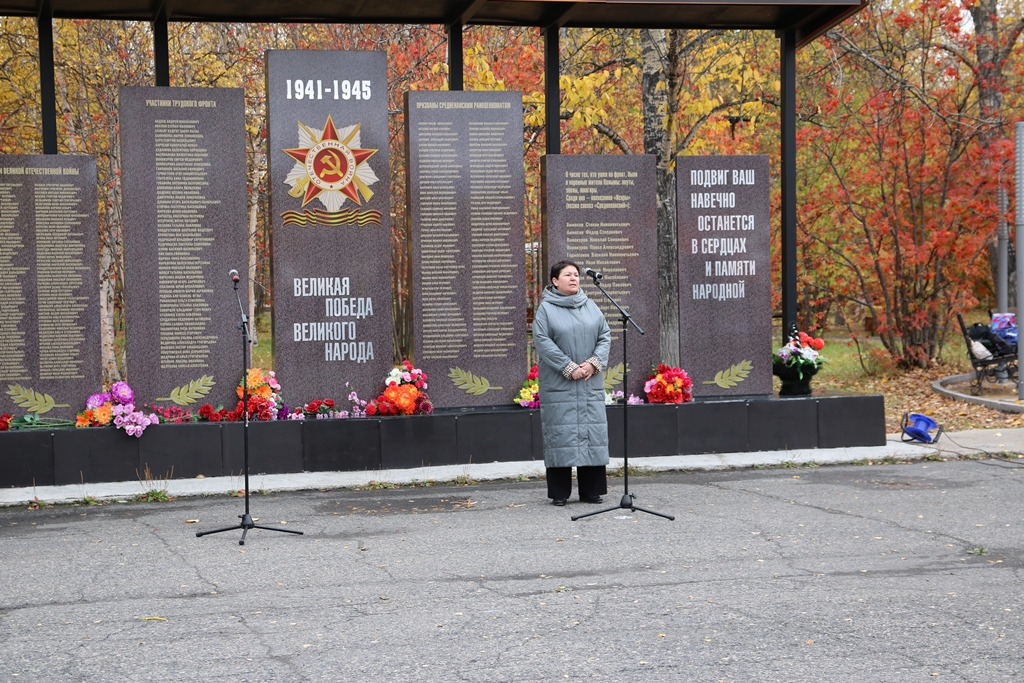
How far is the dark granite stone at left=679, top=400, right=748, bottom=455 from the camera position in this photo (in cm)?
1155

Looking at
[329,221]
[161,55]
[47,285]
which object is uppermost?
[161,55]

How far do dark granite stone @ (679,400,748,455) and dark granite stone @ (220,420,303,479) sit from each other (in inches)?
146

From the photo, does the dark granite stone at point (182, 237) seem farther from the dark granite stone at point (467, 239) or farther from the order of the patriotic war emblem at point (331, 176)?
the dark granite stone at point (467, 239)

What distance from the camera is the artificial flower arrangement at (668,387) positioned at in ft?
38.2

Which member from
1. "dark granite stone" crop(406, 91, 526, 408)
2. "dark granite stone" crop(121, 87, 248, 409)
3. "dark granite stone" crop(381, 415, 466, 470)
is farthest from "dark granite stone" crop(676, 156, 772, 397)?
"dark granite stone" crop(121, 87, 248, 409)

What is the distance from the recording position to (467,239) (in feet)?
37.9

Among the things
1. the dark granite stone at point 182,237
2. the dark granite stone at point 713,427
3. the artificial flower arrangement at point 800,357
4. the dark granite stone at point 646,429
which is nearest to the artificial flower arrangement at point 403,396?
the dark granite stone at point 182,237

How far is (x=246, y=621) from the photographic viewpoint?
5.88m

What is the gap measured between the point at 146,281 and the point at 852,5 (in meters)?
7.40

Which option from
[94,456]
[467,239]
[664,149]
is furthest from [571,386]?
[664,149]

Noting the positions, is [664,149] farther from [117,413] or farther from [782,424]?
[117,413]

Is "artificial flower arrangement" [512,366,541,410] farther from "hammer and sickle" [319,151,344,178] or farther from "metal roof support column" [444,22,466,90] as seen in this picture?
"metal roof support column" [444,22,466,90]

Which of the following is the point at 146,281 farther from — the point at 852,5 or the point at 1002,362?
the point at 1002,362

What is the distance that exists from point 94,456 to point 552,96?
5.64 m
